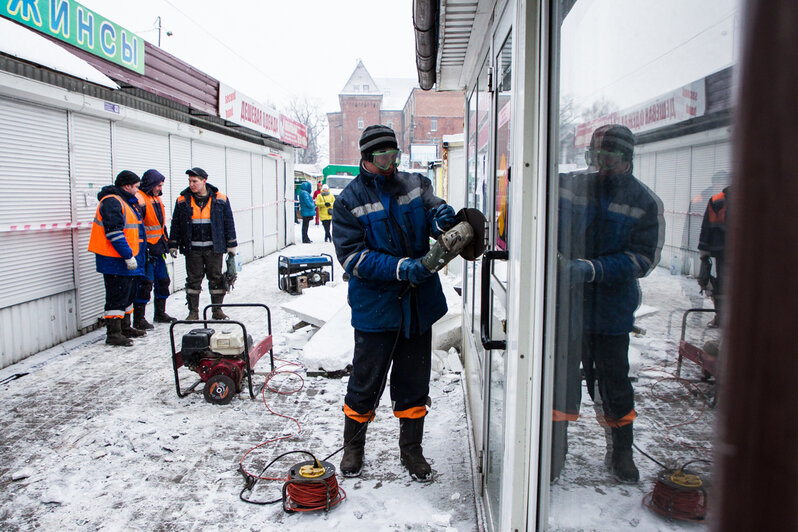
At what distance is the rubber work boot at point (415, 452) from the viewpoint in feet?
11.2

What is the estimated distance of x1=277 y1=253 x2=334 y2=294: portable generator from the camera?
A: 9.24m

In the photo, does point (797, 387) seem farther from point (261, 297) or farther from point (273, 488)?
point (261, 297)

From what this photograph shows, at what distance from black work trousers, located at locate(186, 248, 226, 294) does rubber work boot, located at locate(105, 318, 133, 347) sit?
3.68ft

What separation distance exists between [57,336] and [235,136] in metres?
7.15

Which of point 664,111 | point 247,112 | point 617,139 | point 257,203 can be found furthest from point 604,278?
point 257,203

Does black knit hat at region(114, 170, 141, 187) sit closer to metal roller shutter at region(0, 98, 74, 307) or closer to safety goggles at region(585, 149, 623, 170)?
metal roller shutter at region(0, 98, 74, 307)

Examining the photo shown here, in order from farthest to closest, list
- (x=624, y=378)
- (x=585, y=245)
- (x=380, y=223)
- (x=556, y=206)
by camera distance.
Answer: (x=380, y=223)
(x=556, y=206)
(x=585, y=245)
(x=624, y=378)

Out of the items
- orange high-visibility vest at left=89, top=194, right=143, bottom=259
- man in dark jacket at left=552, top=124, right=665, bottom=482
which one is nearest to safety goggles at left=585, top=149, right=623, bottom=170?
man in dark jacket at left=552, top=124, right=665, bottom=482

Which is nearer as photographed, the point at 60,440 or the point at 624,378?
the point at 624,378

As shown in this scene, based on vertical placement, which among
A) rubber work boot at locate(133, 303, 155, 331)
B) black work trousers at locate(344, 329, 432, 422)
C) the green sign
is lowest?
rubber work boot at locate(133, 303, 155, 331)

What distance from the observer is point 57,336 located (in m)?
6.37

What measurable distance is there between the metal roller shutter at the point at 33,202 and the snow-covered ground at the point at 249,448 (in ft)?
3.04

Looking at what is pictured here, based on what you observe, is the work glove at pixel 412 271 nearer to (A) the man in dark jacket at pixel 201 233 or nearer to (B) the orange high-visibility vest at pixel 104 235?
(B) the orange high-visibility vest at pixel 104 235

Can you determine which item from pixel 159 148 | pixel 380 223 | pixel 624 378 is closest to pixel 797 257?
pixel 624 378
